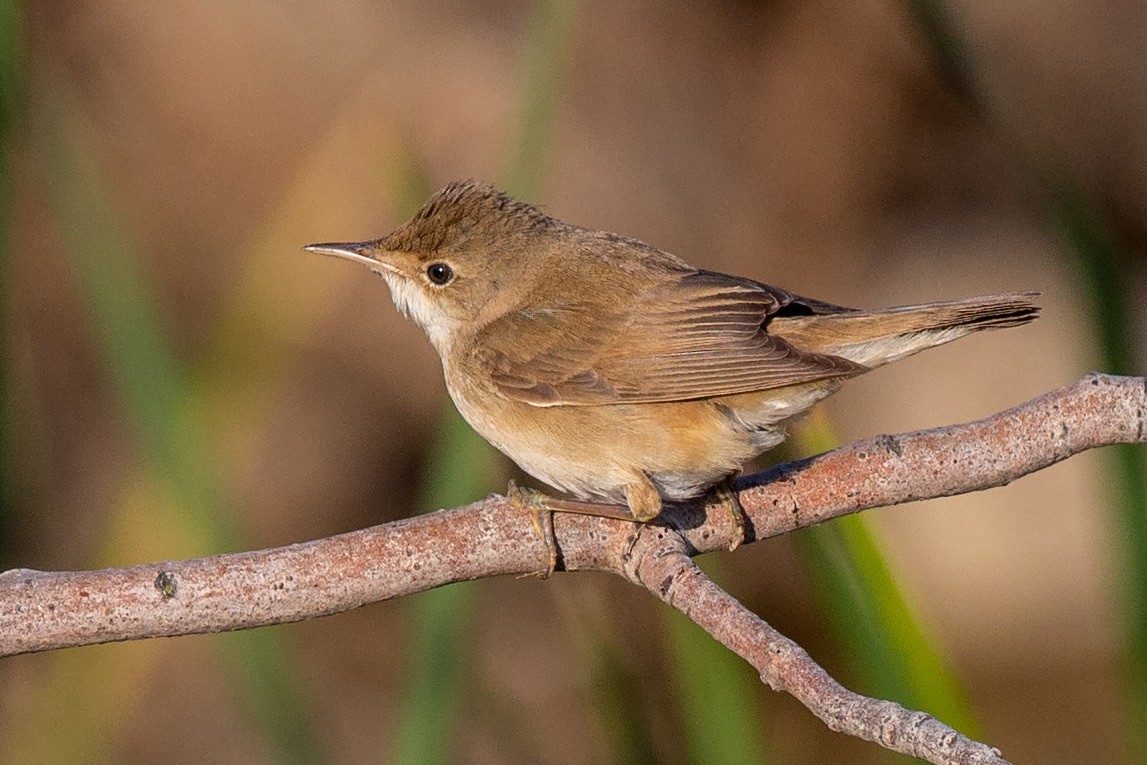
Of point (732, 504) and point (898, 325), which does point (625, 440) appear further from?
point (898, 325)

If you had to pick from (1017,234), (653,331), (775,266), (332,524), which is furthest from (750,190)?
(653,331)

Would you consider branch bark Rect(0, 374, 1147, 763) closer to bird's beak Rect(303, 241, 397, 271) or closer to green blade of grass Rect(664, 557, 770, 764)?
green blade of grass Rect(664, 557, 770, 764)

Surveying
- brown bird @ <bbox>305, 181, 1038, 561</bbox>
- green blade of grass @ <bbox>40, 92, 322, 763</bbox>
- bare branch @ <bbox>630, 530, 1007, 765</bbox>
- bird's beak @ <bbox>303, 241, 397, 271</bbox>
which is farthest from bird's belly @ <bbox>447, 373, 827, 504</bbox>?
green blade of grass @ <bbox>40, 92, 322, 763</bbox>

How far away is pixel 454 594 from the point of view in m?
2.89

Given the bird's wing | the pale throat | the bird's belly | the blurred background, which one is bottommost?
the bird's belly

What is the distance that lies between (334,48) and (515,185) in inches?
162

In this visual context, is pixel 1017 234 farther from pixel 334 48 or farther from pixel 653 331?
pixel 653 331

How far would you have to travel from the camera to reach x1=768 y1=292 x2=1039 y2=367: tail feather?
2904 mm

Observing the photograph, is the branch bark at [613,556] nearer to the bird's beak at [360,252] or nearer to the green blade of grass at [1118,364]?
the green blade of grass at [1118,364]

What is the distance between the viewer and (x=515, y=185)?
3.18m

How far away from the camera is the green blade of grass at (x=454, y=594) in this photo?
2789 mm

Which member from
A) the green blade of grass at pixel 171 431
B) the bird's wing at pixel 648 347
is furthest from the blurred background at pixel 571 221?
the green blade of grass at pixel 171 431

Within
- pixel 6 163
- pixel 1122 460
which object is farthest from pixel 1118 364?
pixel 6 163

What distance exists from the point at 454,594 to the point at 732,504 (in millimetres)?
744
